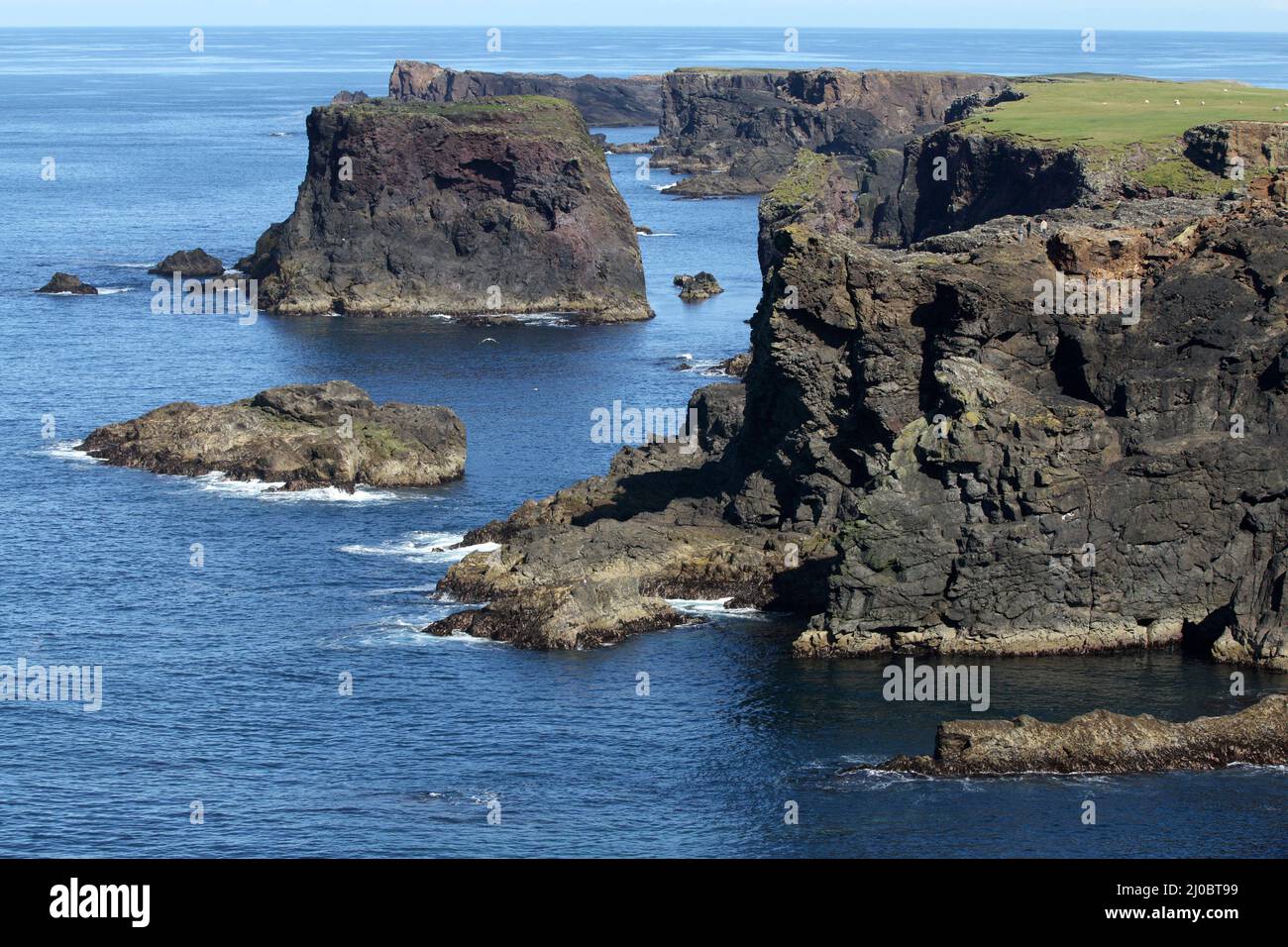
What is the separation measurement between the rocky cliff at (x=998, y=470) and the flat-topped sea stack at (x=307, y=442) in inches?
837

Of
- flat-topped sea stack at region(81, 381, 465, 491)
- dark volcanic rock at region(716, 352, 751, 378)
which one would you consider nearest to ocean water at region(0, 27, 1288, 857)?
flat-topped sea stack at region(81, 381, 465, 491)

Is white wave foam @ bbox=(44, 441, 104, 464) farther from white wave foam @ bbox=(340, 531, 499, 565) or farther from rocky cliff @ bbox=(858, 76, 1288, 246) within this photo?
rocky cliff @ bbox=(858, 76, 1288, 246)

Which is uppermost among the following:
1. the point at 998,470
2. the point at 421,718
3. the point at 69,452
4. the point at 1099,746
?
the point at 998,470

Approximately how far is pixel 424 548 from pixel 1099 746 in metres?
47.1

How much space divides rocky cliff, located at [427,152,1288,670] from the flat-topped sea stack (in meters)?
21.2

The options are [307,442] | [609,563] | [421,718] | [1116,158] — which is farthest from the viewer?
[1116,158]

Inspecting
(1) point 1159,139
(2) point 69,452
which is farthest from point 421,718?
(1) point 1159,139

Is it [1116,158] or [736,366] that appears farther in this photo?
[1116,158]

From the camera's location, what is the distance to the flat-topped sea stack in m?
128

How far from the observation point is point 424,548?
113750 millimetres

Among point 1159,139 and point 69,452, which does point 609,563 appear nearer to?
point 69,452

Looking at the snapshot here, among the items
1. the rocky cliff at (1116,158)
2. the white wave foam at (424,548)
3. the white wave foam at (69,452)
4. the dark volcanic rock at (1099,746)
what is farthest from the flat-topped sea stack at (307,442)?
the dark volcanic rock at (1099,746)

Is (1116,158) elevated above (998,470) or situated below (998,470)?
above
